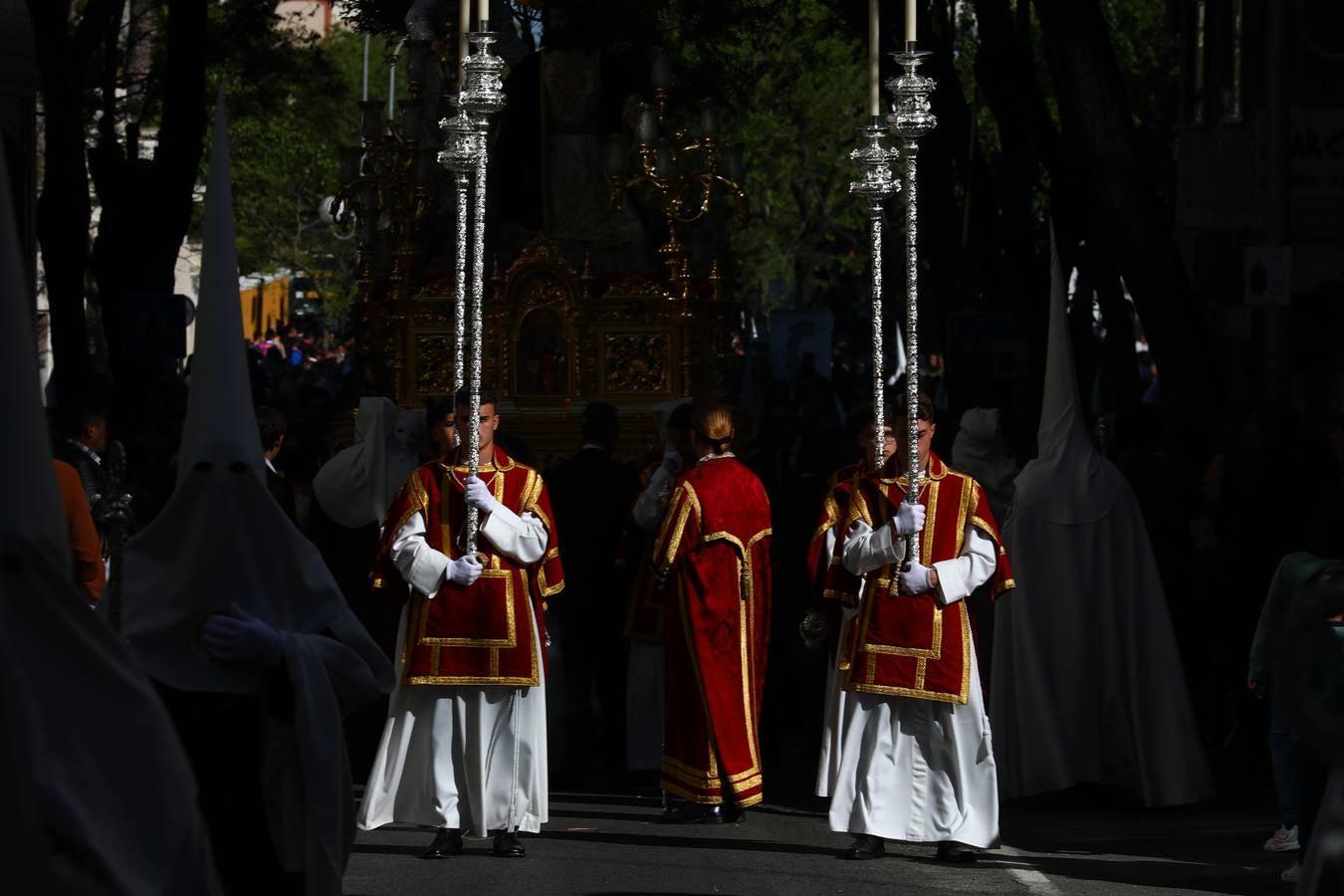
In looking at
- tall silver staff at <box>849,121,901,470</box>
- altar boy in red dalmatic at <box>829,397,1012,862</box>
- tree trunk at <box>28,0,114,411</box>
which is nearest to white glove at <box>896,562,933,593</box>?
altar boy in red dalmatic at <box>829,397,1012,862</box>

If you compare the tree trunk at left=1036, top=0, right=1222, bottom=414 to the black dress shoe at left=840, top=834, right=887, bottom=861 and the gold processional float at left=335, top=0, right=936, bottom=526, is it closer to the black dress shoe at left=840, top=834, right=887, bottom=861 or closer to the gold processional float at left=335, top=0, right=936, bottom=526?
the gold processional float at left=335, top=0, right=936, bottom=526

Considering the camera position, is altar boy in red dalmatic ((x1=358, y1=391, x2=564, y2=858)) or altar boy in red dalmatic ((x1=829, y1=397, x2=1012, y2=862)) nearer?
altar boy in red dalmatic ((x1=829, y1=397, x2=1012, y2=862))

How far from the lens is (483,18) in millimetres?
10758

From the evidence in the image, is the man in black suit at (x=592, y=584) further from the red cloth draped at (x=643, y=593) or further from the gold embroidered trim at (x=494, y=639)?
the gold embroidered trim at (x=494, y=639)

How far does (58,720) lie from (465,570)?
212 inches

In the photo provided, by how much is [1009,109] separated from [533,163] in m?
6.97

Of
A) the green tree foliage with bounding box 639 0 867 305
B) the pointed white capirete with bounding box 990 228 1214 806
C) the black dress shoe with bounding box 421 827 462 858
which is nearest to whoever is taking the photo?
the black dress shoe with bounding box 421 827 462 858

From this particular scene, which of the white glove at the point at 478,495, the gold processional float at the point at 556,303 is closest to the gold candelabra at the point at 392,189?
the gold processional float at the point at 556,303

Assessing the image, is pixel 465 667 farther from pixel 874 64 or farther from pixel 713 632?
pixel 874 64

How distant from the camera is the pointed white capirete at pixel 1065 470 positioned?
462 inches

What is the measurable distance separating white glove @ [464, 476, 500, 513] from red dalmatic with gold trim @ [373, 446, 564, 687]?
0.57 ft

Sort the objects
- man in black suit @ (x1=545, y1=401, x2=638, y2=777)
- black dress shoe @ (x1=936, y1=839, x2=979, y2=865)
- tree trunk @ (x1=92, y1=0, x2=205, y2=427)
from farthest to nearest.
→ tree trunk @ (x1=92, y1=0, x2=205, y2=427), man in black suit @ (x1=545, y1=401, x2=638, y2=777), black dress shoe @ (x1=936, y1=839, x2=979, y2=865)

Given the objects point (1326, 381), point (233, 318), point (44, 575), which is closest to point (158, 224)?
point (1326, 381)

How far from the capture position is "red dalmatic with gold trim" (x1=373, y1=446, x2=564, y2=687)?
994 centimetres
